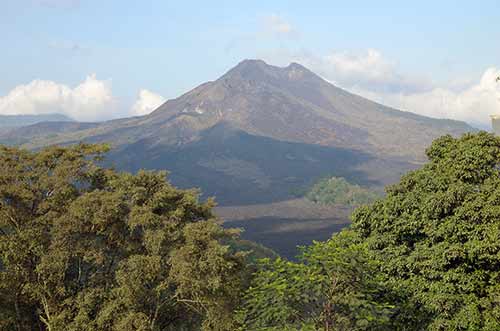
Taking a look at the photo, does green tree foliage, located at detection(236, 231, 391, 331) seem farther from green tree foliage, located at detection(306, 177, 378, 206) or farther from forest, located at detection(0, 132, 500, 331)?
green tree foliage, located at detection(306, 177, 378, 206)

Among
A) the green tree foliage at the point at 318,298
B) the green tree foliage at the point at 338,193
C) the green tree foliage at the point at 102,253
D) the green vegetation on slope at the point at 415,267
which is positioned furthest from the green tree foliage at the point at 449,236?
the green tree foliage at the point at 338,193

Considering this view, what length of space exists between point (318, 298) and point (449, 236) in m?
4.91

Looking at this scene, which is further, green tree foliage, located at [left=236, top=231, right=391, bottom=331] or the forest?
the forest

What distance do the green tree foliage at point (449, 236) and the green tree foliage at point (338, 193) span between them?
121 m

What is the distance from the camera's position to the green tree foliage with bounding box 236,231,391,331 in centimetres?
1166

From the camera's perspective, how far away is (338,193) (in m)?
145

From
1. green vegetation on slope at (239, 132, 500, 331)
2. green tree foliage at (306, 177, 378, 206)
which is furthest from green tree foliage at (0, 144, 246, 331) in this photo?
green tree foliage at (306, 177, 378, 206)

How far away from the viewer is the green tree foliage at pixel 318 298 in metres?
11.7

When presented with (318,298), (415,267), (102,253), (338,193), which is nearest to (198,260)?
(102,253)

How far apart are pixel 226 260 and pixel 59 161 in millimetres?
6190

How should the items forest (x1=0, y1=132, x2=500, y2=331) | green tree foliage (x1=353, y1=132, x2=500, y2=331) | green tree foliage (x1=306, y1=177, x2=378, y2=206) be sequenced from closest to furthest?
forest (x1=0, y1=132, x2=500, y2=331) → green tree foliage (x1=353, y1=132, x2=500, y2=331) → green tree foliage (x1=306, y1=177, x2=378, y2=206)

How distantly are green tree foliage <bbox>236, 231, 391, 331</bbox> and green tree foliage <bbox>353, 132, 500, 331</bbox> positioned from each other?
2432 millimetres

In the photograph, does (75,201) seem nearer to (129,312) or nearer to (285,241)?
(129,312)

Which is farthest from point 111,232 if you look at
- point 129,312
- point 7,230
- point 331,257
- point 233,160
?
point 233,160
